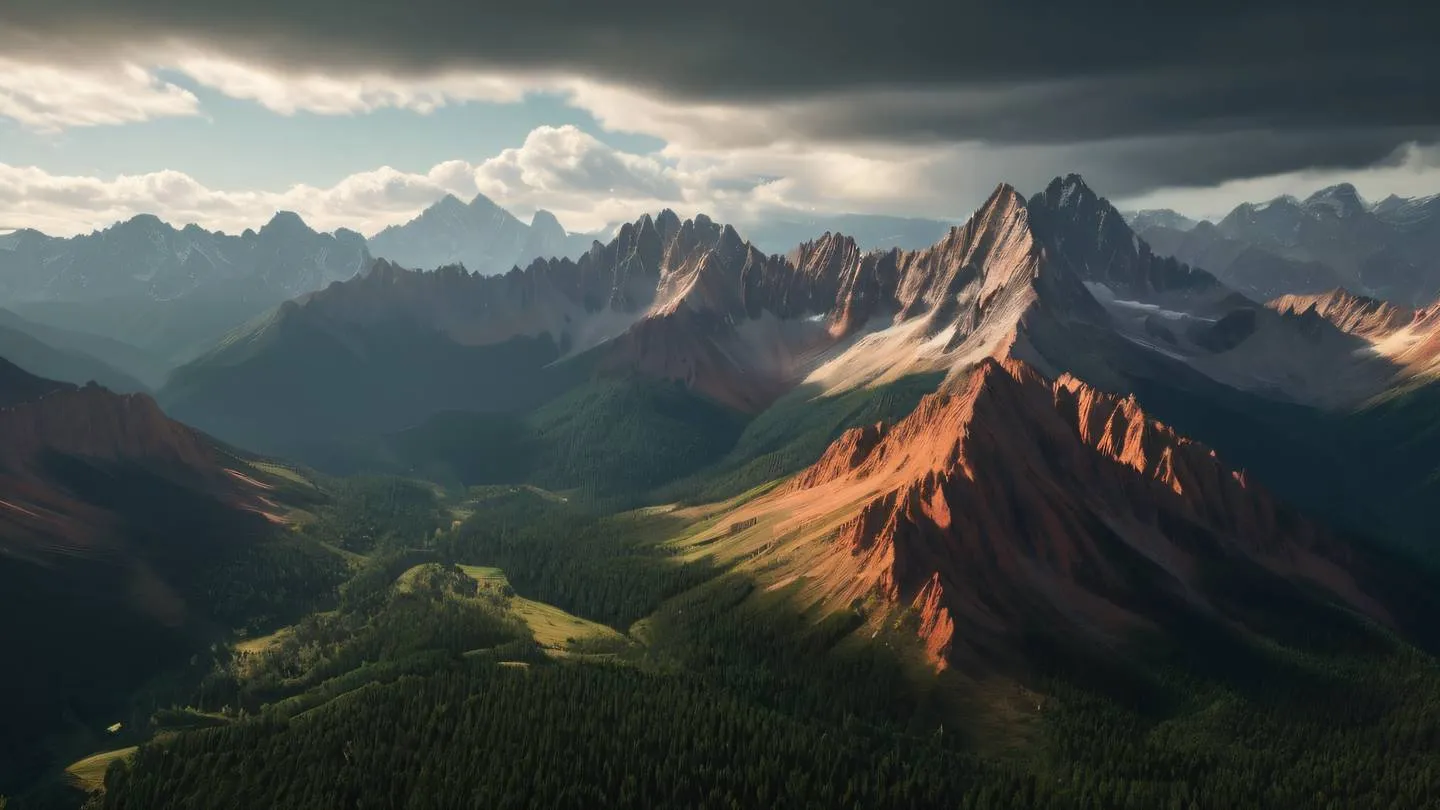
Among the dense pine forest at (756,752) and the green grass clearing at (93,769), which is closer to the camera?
the dense pine forest at (756,752)

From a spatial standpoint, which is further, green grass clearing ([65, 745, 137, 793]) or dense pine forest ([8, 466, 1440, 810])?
green grass clearing ([65, 745, 137, 793])

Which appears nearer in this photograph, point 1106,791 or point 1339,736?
point 1106,791

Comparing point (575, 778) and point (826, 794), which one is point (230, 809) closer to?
point (575, 778)

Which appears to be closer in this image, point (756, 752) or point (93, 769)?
point (756, 752)

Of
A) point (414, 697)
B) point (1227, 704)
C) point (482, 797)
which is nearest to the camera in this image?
point (482, 797)

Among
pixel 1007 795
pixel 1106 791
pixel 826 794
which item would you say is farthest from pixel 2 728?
pixel 1106 791

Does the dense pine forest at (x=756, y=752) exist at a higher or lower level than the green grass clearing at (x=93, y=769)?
higher

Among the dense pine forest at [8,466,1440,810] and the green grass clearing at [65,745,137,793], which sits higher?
the dense pine forest at [8,466,1440,810]

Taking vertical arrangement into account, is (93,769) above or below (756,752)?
below
